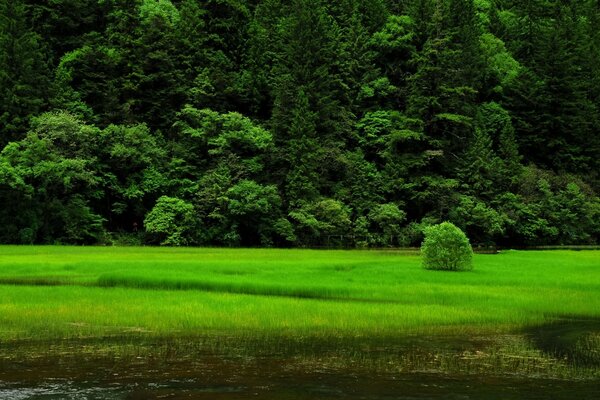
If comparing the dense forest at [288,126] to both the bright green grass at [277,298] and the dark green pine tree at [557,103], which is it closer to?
the dark green pine tree at [557,103]

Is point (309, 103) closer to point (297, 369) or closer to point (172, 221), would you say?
point (172, 221)

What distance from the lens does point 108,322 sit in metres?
17.3

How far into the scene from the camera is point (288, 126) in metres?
64.8

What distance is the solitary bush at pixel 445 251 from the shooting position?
32.5m

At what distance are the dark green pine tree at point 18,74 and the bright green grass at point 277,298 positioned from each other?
27.0 m

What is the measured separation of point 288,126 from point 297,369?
176 ft

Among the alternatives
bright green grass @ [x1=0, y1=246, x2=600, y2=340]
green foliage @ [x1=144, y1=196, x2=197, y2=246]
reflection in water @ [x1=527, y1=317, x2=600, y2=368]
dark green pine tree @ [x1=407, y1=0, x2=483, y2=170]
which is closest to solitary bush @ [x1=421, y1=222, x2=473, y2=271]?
bright green grass @ [x1=0, y1=246, x2=600, y2=340]

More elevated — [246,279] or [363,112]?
[363,112]

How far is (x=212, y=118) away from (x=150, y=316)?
154ft

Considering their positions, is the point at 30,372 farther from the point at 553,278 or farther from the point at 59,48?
the point at 59,48

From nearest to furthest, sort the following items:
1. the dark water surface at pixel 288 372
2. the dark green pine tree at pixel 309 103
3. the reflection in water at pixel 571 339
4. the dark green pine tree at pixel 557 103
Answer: the dark water surface at pixel 288 372 < the reflection in water at pixel 571 339 < the dark green pine tree at pixel 309 103 < the dark green pine tree at pixel 557 103

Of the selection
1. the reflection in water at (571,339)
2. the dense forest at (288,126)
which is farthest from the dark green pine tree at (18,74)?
the reflection in water at (571,339)

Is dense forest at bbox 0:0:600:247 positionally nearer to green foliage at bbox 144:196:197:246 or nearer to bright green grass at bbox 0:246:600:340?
green foliage at bbox 144:196:197:246

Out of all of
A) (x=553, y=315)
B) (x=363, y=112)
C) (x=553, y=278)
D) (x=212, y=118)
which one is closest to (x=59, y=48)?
(x=212, y=118)
